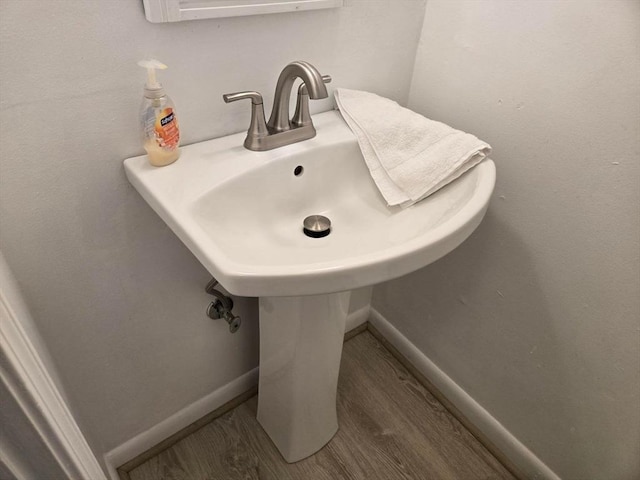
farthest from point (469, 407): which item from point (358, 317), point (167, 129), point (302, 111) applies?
point (167, 129)

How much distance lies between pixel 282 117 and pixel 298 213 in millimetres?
195

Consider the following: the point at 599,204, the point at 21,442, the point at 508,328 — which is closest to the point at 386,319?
the point at 508,328

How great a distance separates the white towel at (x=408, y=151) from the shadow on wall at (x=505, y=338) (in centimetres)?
25

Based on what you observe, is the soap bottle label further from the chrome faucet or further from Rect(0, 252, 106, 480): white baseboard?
Rect(0, 252, 106, 480): white baseboard

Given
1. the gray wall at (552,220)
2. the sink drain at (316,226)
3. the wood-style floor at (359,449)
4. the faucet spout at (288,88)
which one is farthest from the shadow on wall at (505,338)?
the faucet spout at (288,88)

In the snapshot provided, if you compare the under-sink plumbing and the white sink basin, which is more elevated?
the white sink basin

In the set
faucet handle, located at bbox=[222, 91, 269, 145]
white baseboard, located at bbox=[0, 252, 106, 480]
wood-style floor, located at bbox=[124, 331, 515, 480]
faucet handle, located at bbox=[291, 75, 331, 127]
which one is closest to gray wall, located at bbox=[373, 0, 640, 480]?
wood-style floor, located at bbox=[124, 331, 515, 480]

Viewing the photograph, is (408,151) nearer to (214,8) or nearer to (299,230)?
(299,230)

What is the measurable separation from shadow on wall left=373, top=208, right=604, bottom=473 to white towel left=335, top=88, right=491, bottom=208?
0.25 m

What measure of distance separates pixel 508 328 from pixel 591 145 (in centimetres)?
49

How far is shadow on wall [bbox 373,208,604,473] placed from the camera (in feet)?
3.32

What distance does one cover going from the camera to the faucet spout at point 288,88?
723 millimetres

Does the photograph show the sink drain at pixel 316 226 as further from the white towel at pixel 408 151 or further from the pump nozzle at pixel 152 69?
the pump nozzle at pixel 152 69

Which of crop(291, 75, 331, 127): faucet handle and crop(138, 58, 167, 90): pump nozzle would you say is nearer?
crop(138, 58, 167, 90): pump nozzle
